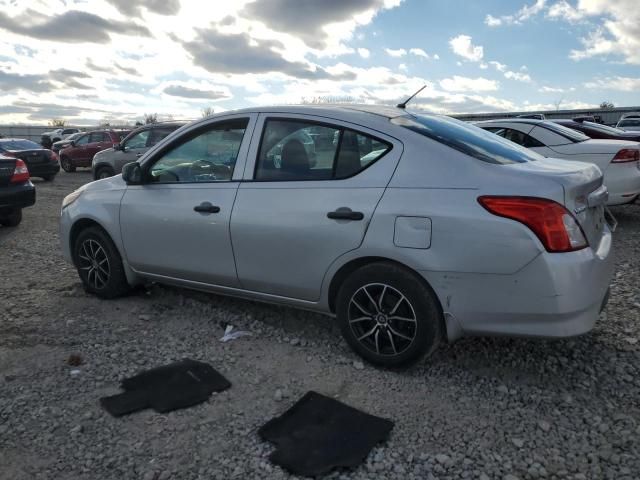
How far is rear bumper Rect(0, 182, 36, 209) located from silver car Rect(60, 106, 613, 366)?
4.91 meters

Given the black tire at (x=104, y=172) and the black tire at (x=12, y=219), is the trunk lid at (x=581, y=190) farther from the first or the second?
the black tire at (x=104, y=172)

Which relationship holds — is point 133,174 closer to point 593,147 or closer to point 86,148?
point 593,147

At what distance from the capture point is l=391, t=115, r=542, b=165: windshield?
11.1 ft

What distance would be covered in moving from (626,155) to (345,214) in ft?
19.3

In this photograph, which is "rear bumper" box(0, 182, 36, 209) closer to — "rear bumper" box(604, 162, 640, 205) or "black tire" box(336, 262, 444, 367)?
"black tire" box(336, 262, 444, 367)

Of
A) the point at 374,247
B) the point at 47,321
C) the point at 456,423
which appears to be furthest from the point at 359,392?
the point at 47,321

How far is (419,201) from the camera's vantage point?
3217mm

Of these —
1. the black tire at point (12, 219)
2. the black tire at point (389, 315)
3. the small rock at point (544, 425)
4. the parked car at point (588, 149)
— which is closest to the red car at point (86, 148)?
the black tire at point (12, 219)

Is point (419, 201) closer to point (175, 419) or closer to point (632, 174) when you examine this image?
point (175, 419)

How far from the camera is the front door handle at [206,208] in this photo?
4.06m

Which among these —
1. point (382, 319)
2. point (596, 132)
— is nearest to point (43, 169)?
point (596, 132)

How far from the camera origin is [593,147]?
7.81 m

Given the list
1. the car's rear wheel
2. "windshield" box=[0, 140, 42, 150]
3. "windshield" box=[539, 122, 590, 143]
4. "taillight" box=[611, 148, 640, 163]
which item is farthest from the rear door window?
"windshield" box=[0, 140, 42, 150]

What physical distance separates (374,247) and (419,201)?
0.39 meters
